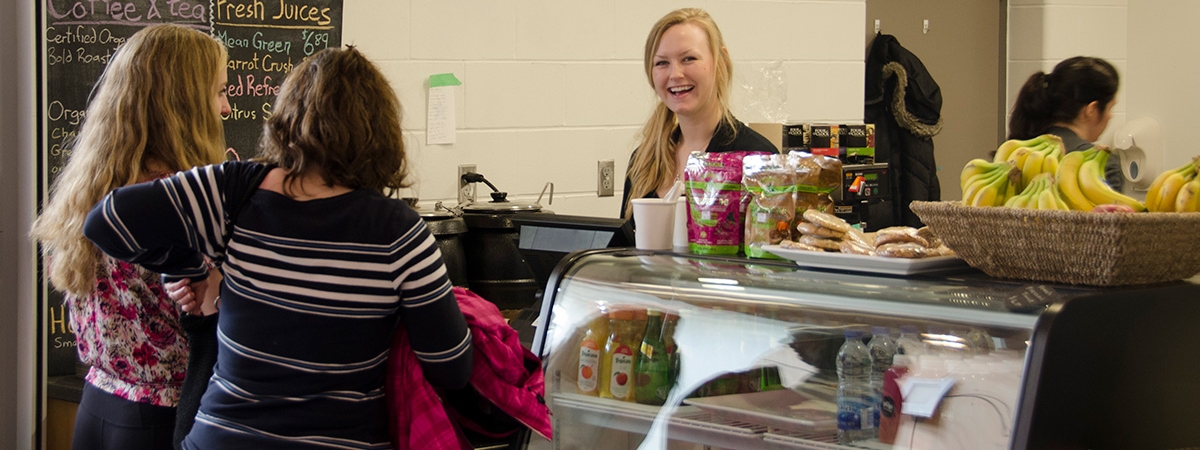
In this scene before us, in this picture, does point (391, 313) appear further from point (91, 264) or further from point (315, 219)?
point (91, 264)

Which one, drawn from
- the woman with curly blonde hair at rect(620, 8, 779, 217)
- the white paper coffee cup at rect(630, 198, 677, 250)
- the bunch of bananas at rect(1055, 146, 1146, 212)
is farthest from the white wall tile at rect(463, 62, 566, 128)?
the bunch of bananas at rect(1055, 146, 1146, 212)

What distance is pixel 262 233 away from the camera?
150 cm

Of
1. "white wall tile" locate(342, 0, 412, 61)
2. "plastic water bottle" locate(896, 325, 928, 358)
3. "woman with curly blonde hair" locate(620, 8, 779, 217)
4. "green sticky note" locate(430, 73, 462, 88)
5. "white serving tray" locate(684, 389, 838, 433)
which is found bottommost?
"white serving tray" locate(684, 389, 838, 433)

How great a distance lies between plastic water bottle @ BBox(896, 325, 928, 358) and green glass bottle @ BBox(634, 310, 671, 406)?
449mm

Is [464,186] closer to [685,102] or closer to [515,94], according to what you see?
[515,94]

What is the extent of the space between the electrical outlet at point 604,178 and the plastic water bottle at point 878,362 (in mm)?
2469

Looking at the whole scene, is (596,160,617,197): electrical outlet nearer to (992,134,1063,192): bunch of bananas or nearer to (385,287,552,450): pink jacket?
(385,287,552,450): pink jacket

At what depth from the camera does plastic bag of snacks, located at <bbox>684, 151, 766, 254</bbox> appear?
1.84 m

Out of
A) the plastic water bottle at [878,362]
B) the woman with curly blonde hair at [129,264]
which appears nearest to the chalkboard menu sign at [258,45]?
the woman with curly blonde hair at [129,264]

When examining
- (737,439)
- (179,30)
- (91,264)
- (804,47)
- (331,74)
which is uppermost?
(804,47)

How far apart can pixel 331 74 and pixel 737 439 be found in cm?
87

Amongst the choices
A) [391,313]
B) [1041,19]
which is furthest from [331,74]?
[1041,19]

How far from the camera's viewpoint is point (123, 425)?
1.93 metres

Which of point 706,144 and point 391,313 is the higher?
point 706,144
